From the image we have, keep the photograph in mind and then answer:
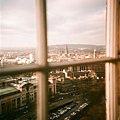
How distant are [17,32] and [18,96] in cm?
42

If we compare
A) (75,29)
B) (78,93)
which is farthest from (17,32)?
(78,93)

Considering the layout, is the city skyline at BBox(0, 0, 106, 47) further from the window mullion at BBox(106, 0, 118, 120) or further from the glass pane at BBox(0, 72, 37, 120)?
the glass pane at BBox(0, 72, 37, 120)

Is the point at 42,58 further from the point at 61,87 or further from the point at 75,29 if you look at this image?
the point at 75,29

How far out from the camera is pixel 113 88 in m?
2.21

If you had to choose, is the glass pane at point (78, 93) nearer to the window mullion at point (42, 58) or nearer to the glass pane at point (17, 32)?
the window mullion at point (42, 58)

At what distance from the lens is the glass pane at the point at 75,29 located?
156 centimetres

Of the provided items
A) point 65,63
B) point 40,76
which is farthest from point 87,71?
point 40,76

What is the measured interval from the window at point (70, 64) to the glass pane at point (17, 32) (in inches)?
2.2

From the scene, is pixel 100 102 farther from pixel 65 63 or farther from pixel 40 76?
pixel 40 76

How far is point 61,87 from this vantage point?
5.41 ft

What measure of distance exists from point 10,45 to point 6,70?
0.20 metres

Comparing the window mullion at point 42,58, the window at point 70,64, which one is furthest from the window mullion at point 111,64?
the window mullion at point 42,58

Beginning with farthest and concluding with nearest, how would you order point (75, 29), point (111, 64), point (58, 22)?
point (111, 64) < point (75, 29) < point (58, 22)

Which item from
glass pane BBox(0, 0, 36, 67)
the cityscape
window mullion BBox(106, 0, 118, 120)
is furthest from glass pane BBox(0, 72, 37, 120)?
window mullion BBox(106, 0, 118, 120)
